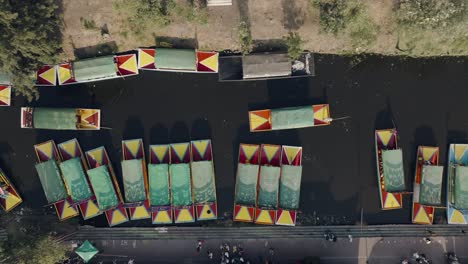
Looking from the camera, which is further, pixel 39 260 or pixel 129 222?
pixel 129 222

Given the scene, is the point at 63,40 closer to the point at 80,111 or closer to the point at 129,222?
the point at 80,111

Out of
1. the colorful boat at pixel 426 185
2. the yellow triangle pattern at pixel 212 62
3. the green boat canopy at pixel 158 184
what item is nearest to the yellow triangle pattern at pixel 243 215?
the green boat canopy at pixel 158 184

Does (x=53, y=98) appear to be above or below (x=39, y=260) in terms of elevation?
above

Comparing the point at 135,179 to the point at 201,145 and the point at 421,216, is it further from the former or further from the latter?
the point at 421,216

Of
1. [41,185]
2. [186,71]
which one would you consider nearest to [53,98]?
[41,185]

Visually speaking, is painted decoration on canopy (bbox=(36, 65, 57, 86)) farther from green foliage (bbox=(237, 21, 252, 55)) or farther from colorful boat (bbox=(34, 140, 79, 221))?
green foliage (bbox=(237, 21, 252, 55))

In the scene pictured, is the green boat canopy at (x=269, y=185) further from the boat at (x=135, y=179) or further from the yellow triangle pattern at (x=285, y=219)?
the boat at (x=135, y=179)

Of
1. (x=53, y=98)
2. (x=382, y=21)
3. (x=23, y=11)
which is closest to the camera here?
(x=23, y=11)
